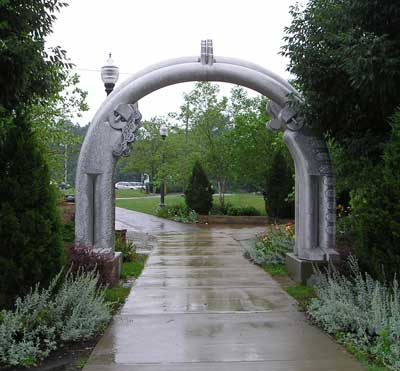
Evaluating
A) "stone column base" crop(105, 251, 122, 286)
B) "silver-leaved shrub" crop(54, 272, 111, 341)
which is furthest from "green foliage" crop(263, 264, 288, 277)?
"silver-leaved shrub" crop(54, 272, 111, 341)

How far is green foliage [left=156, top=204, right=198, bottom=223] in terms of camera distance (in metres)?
26.1

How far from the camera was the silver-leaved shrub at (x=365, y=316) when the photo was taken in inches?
216

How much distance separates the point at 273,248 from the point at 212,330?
6.40 meters

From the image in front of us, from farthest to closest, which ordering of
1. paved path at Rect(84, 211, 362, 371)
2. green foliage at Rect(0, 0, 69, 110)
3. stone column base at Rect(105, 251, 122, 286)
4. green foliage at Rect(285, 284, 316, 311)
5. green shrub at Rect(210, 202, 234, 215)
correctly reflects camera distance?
green shrub at Rect(210, 202, 234, 215)
stone column base at Rect(105, 251, 122, 286)
green foliage at Rect(285, 284, 316, 311)
green foliage at Rect(0, 0, 69, 110)
paved path at Rect(84, 211, 362, 371)

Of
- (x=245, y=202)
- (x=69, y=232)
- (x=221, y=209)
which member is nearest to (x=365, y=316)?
(x=69, y=232)

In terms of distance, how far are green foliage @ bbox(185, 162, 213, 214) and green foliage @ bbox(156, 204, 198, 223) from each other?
44cm

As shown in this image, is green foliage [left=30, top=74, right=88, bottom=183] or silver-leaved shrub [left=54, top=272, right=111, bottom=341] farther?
green foliage [left=30, top=74, right=88, bottom=183]

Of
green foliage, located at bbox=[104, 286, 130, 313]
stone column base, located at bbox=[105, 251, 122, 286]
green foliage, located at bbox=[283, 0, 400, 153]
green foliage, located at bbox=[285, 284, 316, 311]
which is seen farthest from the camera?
stone column base, located at bbox=[105, 251, 122, 286]

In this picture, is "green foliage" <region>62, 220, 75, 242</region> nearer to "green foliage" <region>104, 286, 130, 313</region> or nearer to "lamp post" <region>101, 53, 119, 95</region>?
"green foliage" <region>104, 286, 130, 313</region>

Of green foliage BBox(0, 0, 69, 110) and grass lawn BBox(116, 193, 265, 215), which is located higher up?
green foliage BBox(0, 0, 69, 110)

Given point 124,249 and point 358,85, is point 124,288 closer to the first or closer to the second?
point 124,249

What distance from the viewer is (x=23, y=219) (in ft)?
19.8

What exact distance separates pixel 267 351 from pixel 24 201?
3.03 meters

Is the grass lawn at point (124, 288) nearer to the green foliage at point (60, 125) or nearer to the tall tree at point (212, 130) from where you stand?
the green foliage at point (60, 125)
